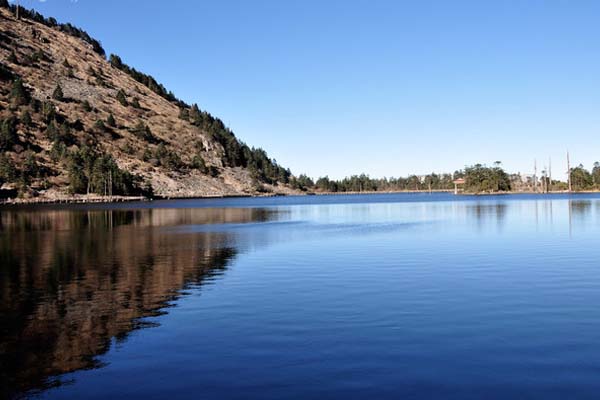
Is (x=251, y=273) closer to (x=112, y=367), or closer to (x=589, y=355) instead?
(x=112, y=367)

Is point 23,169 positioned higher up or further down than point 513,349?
higher up

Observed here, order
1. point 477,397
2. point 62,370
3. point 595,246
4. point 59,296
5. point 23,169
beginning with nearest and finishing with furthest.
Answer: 1. point 477,397
2. point 62,370
3. point 59,296
4. point 595,246
5. point 23,169

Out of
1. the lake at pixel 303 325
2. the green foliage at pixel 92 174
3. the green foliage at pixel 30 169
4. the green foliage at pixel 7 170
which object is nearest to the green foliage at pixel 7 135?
the green foliage at pixel 30 169

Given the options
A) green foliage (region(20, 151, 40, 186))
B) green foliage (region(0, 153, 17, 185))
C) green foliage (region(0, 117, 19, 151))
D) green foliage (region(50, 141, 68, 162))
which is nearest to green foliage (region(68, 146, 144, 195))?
green foliage (region(50, 141, 68, 162))

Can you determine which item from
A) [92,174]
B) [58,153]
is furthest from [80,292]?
[58,153]

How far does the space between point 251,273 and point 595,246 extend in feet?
86.9

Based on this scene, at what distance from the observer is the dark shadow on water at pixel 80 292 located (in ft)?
50.8

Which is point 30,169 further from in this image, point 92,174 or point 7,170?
point 92,174

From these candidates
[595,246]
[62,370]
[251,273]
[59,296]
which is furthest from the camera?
[595,246]

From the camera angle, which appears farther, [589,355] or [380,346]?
[380,346]

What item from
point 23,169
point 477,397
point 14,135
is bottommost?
point 477,397

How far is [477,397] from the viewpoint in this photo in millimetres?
12086

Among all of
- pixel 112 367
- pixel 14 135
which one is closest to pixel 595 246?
pixel 112 367

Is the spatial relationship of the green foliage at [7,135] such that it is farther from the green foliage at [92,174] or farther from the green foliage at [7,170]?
the green foliage at [92,174]
